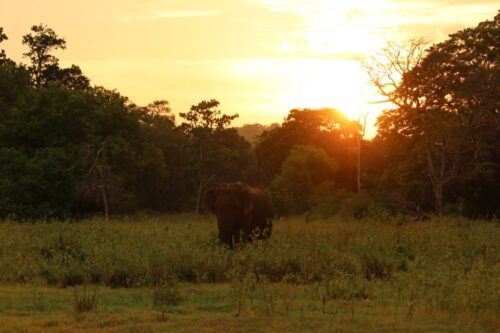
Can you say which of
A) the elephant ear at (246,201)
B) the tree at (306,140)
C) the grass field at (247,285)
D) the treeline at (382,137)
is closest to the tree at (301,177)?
the treeline at (382,137)

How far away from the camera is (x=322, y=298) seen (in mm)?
11617

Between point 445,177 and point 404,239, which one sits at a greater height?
point 445,177

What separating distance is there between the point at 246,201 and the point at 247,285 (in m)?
8.03

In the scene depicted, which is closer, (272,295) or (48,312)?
(48,312)

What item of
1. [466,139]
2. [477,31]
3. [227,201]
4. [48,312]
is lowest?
[48,312]

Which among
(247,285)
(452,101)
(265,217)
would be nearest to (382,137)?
(452,101)

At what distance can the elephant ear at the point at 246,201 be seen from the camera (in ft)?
64.3

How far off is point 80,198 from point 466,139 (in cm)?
2339

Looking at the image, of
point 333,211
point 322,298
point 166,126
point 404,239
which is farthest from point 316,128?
point 322,298

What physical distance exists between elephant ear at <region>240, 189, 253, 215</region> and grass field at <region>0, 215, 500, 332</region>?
1405mm

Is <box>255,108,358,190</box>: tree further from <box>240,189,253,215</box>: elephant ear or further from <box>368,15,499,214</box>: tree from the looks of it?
<box>240,189,253,215</box>: elephant ear

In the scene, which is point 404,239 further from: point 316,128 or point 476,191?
point 316,128

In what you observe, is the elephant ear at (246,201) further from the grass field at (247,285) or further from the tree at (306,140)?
the tree at (306,140)

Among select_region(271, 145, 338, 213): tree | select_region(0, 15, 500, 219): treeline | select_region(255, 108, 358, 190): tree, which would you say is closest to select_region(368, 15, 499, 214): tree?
select_region(0, 15, 500, 219): treeline
